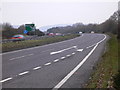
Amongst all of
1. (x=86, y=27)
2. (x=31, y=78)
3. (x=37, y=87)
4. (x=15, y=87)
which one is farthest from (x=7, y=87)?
(x=86, y=27)

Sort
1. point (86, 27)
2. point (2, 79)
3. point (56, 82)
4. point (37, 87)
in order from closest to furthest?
point (37, 87) < point (56, 82) < point (2, 79) < point (86, 27)

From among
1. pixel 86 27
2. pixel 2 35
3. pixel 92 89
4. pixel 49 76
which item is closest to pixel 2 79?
pixel 49 76

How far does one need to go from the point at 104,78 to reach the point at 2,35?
4919 cm

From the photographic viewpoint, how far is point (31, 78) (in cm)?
958

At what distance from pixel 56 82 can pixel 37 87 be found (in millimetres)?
1078

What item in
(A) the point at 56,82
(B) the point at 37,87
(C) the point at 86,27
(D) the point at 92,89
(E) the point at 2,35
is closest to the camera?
(D) the point at 92,89

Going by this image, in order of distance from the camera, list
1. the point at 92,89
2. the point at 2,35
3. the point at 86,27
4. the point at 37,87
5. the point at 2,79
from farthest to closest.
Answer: the point at 86,27 < the point at 2,35 < the point at 2,79 < the point at 37,87 < the point at 92,89

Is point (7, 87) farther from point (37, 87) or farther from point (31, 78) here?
point (31, 78)

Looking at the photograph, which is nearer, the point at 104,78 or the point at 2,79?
the point at 104,78

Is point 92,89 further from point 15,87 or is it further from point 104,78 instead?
point 15,87

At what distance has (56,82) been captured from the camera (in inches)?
343

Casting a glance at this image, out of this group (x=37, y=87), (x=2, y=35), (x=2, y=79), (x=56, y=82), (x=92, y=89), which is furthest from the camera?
(x=2, y=35)

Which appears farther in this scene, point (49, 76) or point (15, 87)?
point (49, 76)

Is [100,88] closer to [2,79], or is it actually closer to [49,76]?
[49,76]
